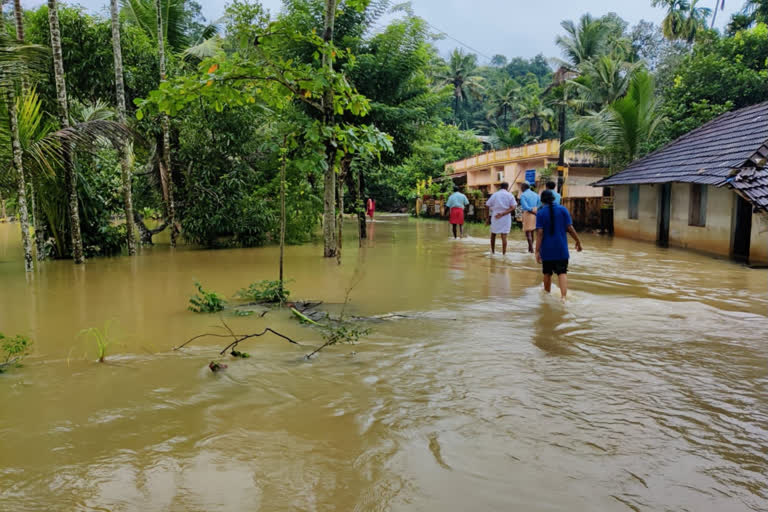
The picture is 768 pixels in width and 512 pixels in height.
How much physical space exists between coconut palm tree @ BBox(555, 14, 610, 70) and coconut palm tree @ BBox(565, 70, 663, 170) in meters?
13.3

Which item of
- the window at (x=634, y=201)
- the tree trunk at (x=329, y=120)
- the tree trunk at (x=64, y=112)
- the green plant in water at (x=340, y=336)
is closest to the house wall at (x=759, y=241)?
the window at (x=634, y=201)

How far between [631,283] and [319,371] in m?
6.98

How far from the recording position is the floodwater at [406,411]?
3133 mm

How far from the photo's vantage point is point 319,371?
5090mm

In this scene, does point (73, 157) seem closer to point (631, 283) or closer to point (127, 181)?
point (127, 181)

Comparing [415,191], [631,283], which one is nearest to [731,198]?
[631,283]

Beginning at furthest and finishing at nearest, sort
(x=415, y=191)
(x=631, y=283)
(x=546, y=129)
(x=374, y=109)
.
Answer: (x=546, y=129) → (x=415, y=191) → (x=374, y=109) → (x=631, y=283)

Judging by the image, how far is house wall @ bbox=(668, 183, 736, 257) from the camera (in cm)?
1384

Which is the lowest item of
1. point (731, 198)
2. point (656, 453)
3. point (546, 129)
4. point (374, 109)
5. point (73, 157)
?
point (656, 453)

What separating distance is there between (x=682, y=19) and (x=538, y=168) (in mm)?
13365

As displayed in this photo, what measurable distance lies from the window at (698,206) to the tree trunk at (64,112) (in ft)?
50.0

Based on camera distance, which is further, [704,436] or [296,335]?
[296,335]

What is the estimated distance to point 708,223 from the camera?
14852mm

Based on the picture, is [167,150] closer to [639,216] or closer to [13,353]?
[13,353]
